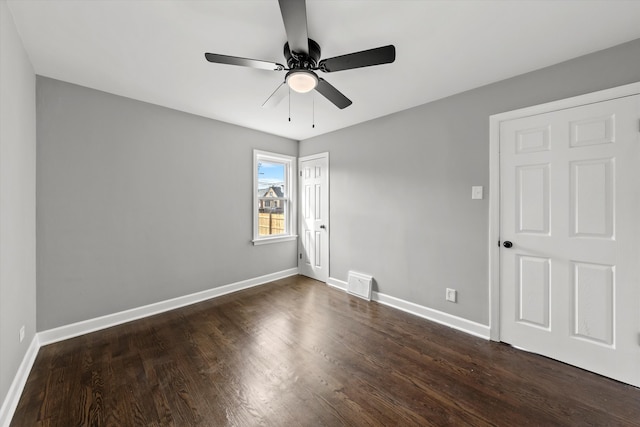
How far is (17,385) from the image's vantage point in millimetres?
1666

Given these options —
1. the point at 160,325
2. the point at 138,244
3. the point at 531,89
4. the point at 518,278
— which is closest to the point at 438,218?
the point at 518,278

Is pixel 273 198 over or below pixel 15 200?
over

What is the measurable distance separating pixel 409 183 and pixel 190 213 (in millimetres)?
2885

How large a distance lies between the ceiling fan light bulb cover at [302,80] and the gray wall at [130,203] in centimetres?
210

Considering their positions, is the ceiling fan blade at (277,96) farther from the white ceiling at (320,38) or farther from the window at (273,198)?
the window at (273,198)

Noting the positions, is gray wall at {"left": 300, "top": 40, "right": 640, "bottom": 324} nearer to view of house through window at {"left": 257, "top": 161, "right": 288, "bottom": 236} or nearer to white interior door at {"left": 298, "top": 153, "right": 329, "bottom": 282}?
white interior door at {"left": 298, "top": 153, "right": 329, "bottom": 282}

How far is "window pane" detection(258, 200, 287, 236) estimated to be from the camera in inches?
161

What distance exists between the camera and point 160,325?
265cm

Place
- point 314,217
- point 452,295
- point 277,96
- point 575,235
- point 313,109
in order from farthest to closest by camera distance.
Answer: point 314,217 → point 313,109 → point 452,295 → point 277,96 → point 575,235

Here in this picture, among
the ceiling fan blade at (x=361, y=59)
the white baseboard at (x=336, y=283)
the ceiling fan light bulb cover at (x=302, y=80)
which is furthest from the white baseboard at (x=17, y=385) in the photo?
the white baseboard at (x=336, y=283)

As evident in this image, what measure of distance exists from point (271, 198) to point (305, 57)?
278 cm

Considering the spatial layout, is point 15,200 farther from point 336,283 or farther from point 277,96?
point 336,283

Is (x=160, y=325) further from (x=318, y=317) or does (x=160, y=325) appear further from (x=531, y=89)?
(x=531, y=89)

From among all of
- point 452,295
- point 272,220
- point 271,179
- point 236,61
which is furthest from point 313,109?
point 452,295
